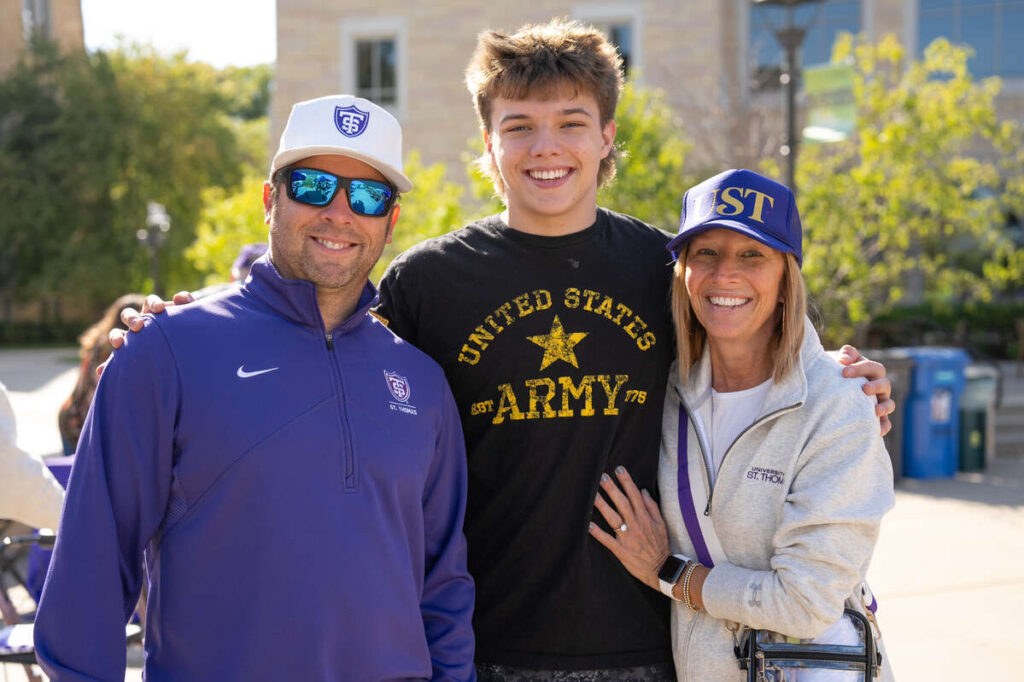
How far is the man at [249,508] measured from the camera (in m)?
2.12

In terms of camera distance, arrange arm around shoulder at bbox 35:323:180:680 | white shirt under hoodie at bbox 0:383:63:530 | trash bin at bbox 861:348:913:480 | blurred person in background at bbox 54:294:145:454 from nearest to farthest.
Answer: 1. arm around shoulder at bbox 35:323:180:680
2. white shirt under hoodie at bbox 0:383:63:530
3. blurred person in background at bbox 54:294:145:454
4. trash bin at bbox 861:348:913:480

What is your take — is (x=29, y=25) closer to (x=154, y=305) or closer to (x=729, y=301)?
(x=154, y=305)

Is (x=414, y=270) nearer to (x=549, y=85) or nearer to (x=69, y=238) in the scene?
(x=549, y=85)

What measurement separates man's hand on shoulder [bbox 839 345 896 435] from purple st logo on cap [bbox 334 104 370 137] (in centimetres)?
146

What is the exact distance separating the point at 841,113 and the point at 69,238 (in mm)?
28817

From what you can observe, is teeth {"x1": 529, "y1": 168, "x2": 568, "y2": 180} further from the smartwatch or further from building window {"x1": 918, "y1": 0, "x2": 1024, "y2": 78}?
building window {"x1": 918, "y1": 0, "x2": 1024, "y2": 78}

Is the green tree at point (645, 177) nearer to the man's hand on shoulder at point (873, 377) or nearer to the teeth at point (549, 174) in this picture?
the teeth at point (549, 174)

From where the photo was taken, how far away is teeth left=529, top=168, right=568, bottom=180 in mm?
2953

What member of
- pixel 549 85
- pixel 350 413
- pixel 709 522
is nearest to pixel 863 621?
pixel 709 522

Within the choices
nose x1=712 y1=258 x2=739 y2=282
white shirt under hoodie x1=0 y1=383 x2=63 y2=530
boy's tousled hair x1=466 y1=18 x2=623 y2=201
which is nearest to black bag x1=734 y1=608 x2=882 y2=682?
nose x1=712 y1=258 x2=739 y2=282

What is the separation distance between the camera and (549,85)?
2.96m

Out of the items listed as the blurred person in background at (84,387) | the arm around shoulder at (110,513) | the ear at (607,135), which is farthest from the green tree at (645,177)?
the arm around shoulder at (110,513)

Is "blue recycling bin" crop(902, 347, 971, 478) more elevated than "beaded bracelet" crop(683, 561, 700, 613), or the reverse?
"beaded bracelet" crop(683, 561, 700, 613)

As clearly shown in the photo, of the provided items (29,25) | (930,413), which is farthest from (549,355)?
(29,25)
